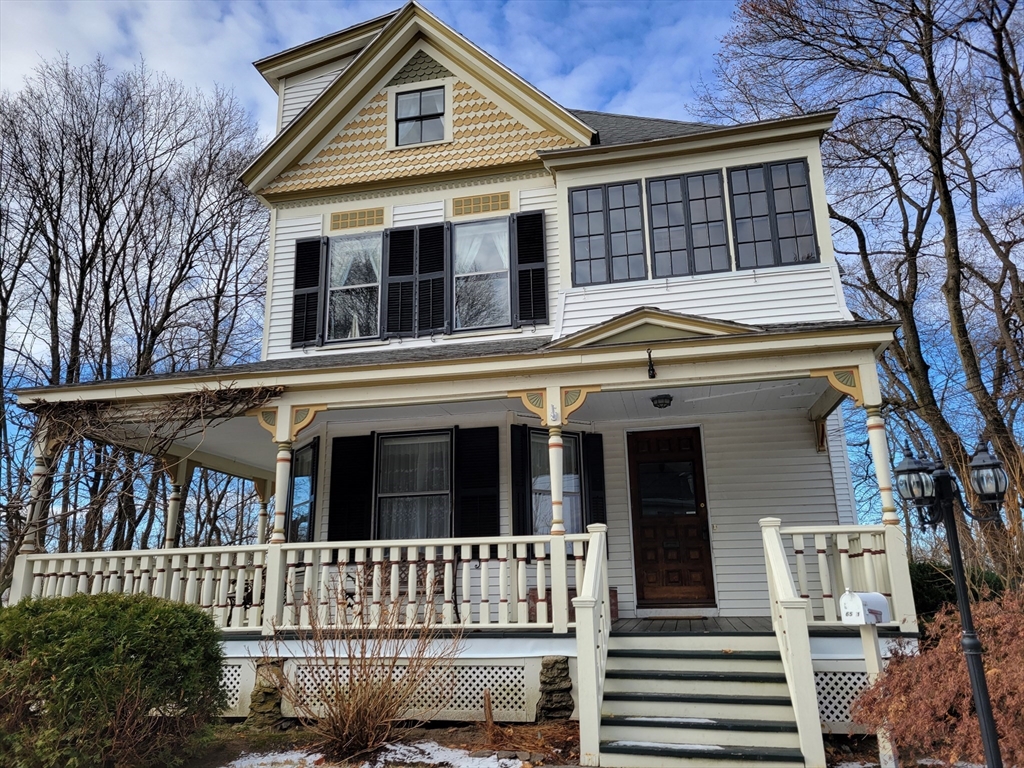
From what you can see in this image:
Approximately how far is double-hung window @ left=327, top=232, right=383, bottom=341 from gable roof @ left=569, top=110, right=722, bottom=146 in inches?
137

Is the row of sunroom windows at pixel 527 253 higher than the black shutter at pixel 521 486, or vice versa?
the row of sunroom windows at pixel 527 253

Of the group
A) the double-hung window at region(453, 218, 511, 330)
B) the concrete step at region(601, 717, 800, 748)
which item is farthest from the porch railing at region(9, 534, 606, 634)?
the double-hung window at region(453, 218, 511, 330)

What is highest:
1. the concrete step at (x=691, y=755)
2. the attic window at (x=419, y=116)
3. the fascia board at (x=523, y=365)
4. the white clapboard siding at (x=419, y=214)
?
the attic window at (x=419, y=116)

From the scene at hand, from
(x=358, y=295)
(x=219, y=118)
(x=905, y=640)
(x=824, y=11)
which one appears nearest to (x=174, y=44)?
(x=219, y=118)

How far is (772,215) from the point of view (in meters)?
8.73

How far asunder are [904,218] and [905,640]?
1331 centimetres

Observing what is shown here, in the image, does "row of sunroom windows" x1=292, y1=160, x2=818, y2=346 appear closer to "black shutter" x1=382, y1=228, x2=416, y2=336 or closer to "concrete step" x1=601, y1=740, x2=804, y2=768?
"black shutter" x1=382, y1=228, x2=416, y2=336

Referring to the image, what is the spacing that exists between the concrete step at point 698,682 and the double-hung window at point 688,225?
4.58m

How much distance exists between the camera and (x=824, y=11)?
14680 mm

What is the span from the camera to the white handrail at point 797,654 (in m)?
5.33

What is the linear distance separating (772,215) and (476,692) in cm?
631

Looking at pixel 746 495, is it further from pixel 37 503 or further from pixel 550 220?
pixel 37 503

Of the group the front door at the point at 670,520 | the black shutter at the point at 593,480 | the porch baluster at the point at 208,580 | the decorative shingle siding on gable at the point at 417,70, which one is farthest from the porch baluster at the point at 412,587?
the decorative shingle siding on gable at the point at 417,70

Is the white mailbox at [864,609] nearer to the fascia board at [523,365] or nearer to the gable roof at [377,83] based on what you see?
the fascia board at [523,365]
